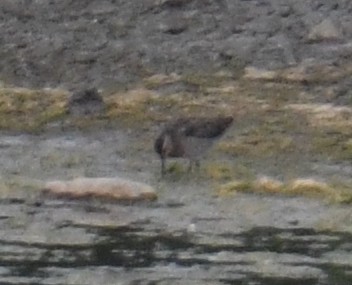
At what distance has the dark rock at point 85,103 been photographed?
17.1m

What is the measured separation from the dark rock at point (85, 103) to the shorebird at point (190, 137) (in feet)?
6.48

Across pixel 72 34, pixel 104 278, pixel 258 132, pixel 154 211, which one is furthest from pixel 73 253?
pixel 72 34

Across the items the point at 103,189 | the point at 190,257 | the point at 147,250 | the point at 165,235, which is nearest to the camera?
the point at 190,257

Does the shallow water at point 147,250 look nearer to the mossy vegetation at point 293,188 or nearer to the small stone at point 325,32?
the mossy vegetation at point 293,188

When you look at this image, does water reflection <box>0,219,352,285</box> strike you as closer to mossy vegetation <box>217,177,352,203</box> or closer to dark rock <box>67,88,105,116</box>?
mossy vegetation <box>217,177,352,203</box>

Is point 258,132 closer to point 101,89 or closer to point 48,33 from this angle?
point 101,89

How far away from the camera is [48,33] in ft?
62.6

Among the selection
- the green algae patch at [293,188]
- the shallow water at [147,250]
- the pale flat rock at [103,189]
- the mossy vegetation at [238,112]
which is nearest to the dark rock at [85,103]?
the mossy vegetation at [238,112]

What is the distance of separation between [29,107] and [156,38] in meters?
2.05

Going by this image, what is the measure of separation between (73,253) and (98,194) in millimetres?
2104

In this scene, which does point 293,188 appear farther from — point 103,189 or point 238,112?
point 238,112

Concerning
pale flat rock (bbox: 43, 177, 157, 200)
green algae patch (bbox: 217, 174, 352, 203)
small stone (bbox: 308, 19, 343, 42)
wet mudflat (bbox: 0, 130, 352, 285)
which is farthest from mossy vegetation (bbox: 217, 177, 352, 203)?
small stone (bbox: 308, 19, 343, 42)

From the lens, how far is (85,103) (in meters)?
17.2

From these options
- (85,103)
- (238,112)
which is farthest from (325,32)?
(85,103)
